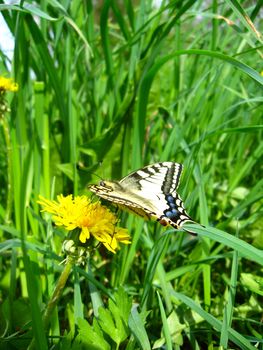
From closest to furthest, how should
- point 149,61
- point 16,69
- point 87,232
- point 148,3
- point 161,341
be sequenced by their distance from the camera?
point 87,232 → point 161,341 → point 16,69 → point 149,61 → point 148,3

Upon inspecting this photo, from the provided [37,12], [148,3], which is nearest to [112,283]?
[37,12]

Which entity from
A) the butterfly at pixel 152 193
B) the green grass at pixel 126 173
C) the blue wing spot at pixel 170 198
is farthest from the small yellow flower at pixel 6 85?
the blue wing spot at pixel 170 198

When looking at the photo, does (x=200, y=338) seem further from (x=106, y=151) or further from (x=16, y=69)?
(x=16, y=69)

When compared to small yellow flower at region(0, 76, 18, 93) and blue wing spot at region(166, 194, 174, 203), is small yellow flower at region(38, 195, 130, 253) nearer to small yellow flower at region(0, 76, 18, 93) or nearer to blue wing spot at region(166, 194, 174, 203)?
blue wing spot at region(166, 194, 174, 203)

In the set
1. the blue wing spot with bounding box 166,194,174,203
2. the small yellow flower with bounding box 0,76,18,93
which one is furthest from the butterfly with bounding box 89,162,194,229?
the small yellow flower with bounding box 0,76,18,93

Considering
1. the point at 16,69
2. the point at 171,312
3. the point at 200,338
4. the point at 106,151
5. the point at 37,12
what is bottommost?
the point at 200,338
